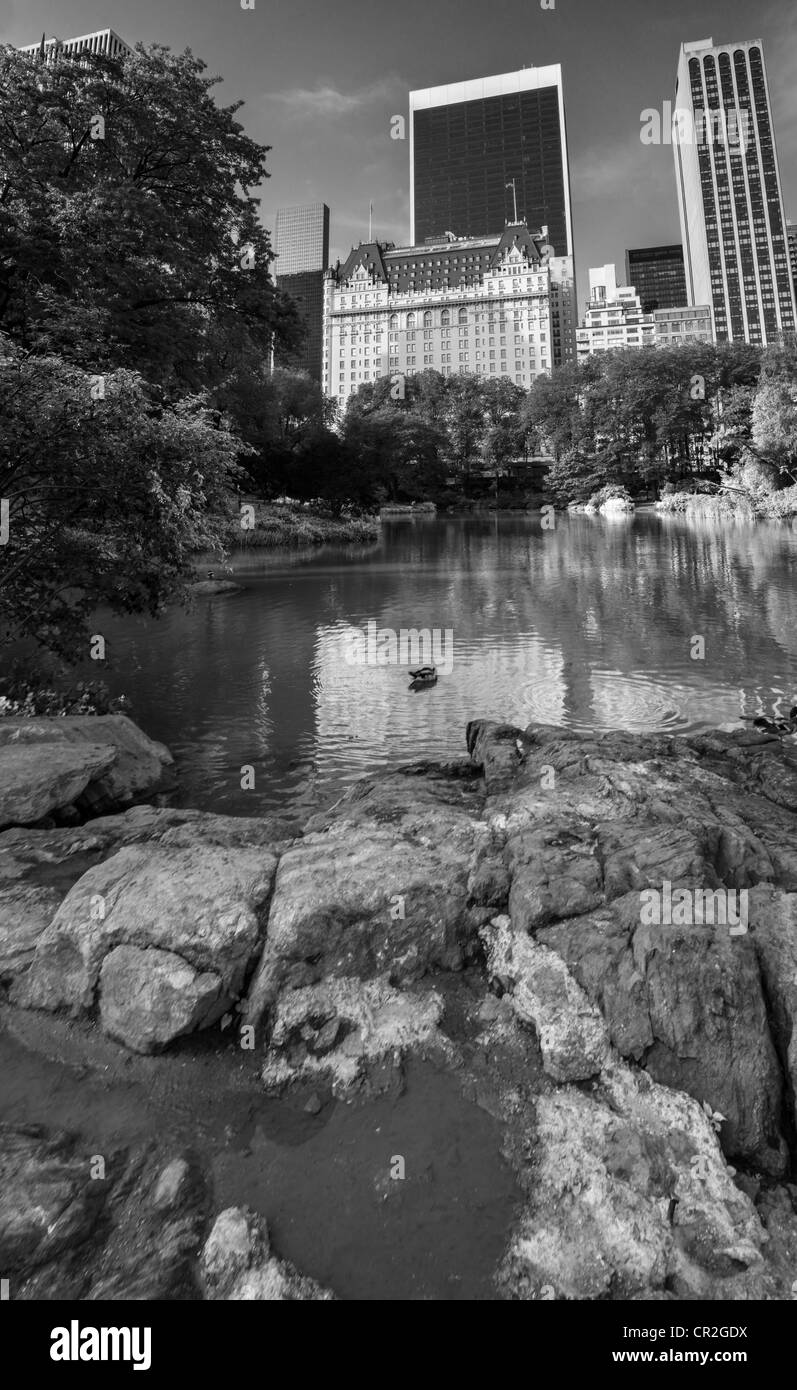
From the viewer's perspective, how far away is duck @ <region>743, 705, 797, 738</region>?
11648 millimetres

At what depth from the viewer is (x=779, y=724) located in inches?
469

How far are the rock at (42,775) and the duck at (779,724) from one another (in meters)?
10.9

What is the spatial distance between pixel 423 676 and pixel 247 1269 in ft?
44.5

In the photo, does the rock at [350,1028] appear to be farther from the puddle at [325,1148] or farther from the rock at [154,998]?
the rock at [154,998]

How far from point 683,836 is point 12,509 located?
12.8 m

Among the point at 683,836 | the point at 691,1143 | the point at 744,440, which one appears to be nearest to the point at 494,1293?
the point at 691,1143

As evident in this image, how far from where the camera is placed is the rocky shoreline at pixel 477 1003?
3.48m

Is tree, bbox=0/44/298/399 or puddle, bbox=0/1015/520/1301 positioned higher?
tree, bbox=0/44/298/399

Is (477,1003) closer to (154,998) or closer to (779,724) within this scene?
(154,998)

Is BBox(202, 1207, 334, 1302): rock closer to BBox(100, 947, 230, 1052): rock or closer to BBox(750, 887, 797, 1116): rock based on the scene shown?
BBox(100, 947, 230, 1052): rock

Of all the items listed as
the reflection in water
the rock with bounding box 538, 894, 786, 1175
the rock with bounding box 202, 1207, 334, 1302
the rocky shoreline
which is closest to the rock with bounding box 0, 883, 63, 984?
the rocky shoreline

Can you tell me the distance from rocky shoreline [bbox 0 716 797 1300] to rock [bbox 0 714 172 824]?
0.94 metres

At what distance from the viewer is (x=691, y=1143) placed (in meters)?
3.90

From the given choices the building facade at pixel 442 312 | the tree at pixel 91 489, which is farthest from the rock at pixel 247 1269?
the building facade at pixel 442 312
